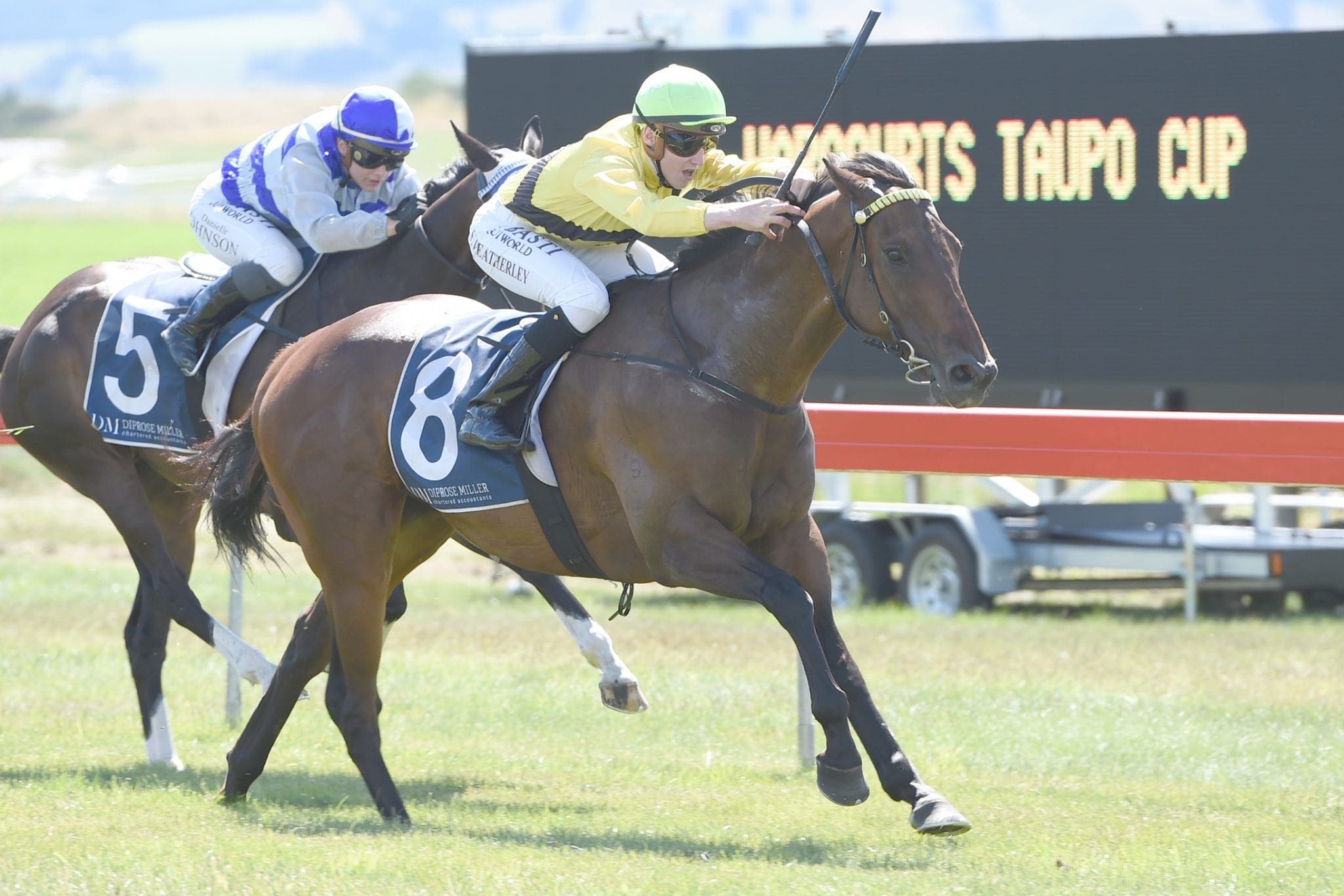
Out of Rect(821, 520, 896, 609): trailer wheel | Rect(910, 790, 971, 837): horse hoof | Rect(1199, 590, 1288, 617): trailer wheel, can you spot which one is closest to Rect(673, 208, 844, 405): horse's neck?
Rect(910, 790, 971, 837): horse hoof

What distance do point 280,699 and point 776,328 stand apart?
2.12 meters

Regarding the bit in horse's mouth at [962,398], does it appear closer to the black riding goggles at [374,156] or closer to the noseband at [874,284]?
the noseband at [874,284]

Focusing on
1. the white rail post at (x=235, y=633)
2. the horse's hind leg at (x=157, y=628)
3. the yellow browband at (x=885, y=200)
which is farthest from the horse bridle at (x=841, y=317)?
the white rail post at (x=235, y=633)

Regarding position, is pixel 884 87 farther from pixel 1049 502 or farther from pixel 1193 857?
pixel 1193 857

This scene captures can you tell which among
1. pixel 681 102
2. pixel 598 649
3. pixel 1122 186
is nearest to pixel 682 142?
pixel 681 102

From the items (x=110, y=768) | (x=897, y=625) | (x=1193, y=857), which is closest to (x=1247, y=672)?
(x=897, y=625)

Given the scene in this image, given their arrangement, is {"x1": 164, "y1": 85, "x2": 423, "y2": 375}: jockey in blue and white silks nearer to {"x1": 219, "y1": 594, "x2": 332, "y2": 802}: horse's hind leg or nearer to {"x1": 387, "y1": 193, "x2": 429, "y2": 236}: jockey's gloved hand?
{"x1": 387, "y1": 193, "x2": 429, "y2": 236}: jockey's gloved hand

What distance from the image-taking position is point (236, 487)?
6.65 meters

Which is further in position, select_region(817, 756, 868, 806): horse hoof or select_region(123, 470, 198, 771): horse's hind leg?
select_region(123, 470, 198, 771): horse's hind leg

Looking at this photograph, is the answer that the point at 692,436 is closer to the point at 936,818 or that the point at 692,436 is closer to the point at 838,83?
the point at 838,83

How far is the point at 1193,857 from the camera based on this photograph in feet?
17.5

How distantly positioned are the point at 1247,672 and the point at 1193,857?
4830mm

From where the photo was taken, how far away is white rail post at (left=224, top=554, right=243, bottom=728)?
7.89 metres

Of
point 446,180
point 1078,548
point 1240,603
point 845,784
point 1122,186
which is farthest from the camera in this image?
point 1240,603
